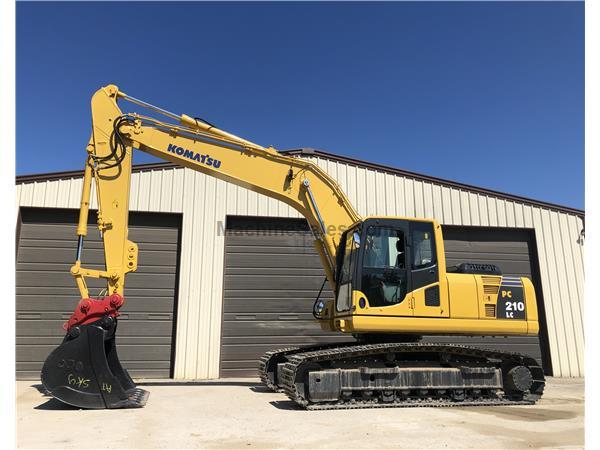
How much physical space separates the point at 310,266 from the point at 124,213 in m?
6.85

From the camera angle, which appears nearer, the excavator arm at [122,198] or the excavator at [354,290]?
the excavator arm at [122,198]

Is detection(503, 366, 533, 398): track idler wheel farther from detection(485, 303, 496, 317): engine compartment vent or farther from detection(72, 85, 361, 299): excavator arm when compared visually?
detection(72, 85, 361, 299): excavator arm

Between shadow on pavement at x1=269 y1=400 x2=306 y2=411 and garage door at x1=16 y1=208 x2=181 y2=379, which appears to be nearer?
shadow on pavement at x1=269 y1=400 x2=306 y2=411

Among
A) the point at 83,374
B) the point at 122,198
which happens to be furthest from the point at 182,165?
the point at 83,374

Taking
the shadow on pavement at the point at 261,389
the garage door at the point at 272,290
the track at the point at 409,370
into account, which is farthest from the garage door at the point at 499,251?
the shadow on pavement at the point at 261,389

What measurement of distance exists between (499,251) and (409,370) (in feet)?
27.2

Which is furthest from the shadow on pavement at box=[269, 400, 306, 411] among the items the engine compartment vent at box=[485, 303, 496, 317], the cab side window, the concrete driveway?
the engine compartment vent at box=[485, 303, 496, 317]

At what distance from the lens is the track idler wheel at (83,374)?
691 cm

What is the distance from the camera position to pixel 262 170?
30.1 feet

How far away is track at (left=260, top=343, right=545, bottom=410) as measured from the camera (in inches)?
302

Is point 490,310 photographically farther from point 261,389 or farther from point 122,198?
point 122,198

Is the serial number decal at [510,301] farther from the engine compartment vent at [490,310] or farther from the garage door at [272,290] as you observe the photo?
the garage door at [272,290]

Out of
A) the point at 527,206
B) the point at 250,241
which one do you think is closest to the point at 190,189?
the point at 250,241

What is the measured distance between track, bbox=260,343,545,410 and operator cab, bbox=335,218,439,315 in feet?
3.02
